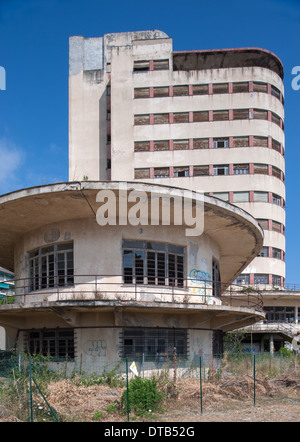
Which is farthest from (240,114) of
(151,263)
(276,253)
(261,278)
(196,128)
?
(151,263)

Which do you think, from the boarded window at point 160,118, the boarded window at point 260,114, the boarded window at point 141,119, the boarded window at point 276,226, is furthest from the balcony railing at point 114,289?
the boarded window at point 260,114

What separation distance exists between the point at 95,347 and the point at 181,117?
43.3m

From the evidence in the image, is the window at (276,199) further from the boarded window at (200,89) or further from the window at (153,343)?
the window at (153,343)

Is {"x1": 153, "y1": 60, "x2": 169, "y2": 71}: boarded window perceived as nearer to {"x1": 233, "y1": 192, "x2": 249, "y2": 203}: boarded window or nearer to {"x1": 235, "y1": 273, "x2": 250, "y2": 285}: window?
{"x1": 233, "y1": 192, "x2": 249, "y2": 203}: boarded window

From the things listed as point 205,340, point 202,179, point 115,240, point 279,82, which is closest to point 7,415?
point 115,240

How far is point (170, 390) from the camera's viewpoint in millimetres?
16141

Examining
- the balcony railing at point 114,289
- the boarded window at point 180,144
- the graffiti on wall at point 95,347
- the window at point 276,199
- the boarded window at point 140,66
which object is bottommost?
the graffiti on wall at point 95,347

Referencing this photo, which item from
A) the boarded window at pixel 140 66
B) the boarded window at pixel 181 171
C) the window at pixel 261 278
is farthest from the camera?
the boarded window at pixel 140 66

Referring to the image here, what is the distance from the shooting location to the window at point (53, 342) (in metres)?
19.4

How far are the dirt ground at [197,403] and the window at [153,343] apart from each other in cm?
193

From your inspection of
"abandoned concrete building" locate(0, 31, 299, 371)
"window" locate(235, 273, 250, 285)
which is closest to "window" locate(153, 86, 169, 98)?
"window" locate(235, 273, 250, 285)

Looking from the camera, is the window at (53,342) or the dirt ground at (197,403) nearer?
the dirt ground at (197,403)

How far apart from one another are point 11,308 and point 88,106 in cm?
4711

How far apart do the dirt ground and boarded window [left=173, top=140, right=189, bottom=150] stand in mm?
41308
